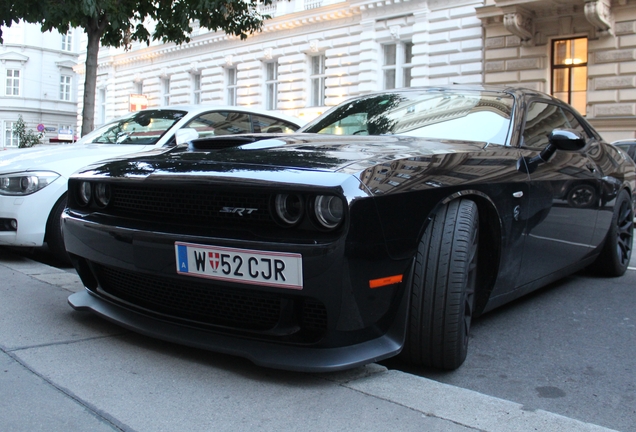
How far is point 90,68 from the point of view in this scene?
43.8 feet

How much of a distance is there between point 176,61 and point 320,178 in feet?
96.6

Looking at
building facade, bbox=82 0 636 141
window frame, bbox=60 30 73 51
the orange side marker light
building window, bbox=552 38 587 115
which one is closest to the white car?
the orange side marker light

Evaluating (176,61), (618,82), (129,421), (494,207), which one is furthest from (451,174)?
(176,61)

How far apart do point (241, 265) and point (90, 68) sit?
12.1 m

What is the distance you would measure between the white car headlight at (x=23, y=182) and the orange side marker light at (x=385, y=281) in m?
3.29

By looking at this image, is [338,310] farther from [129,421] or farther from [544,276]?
[544,276]

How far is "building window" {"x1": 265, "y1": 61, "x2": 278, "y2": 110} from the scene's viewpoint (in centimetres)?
2570

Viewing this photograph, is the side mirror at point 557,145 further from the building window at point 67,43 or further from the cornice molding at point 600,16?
the building window at point 67,43

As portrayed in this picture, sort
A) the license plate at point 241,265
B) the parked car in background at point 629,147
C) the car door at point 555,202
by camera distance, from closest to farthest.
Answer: the license plate at point 241,265, the car door at point 555,202, the parked car in background at point 629,147

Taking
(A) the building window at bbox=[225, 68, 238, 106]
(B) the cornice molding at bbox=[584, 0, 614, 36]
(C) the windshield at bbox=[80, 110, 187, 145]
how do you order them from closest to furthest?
1. (C) the windshield at bbox=[80, 110, 187, 145]
2. (B) the cornice molding at bbox=[584, 0, 614, 36]
3. (A) the building window at bbox=[225, 68, 238, 106]

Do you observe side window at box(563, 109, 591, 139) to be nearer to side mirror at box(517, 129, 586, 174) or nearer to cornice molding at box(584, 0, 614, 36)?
side mirror at box(517, 129, 586, 174)

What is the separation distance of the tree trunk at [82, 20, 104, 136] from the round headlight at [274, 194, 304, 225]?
456 inches

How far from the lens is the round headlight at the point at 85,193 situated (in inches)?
125

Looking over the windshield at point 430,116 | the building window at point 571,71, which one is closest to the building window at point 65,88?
the building window at point 571,71
